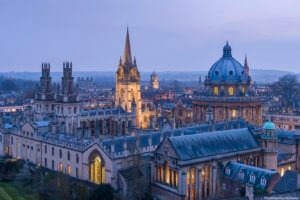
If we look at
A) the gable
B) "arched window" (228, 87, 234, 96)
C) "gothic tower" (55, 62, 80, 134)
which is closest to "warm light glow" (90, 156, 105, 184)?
the gable

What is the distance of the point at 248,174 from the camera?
42219 millimetres

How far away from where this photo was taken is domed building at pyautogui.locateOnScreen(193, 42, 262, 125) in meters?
71.6

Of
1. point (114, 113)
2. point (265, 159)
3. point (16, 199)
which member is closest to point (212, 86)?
point (114, 113)

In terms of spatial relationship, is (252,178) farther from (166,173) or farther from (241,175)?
(166,173)

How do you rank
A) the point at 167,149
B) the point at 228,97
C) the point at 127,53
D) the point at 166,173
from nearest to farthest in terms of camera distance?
the point at 167,149
the point at 166,173
the point at 228,97
the point at 127,53

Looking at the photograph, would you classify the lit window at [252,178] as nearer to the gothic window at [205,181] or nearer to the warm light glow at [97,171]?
the gothic window at [205,181]

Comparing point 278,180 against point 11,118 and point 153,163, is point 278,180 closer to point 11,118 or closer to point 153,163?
point 153,163

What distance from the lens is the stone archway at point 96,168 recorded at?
158 ft

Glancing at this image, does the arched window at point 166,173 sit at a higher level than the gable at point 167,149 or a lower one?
lower

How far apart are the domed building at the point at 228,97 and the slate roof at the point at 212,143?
68.5 feet

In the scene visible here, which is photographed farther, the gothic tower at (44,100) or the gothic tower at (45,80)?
the gothic tower at (45,80)

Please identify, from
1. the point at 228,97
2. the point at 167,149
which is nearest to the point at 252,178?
the point at 167,149

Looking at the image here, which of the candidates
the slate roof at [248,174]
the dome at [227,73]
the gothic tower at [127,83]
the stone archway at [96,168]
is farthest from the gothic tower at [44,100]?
the slate roof at [248,174]

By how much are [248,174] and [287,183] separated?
4.18 m
